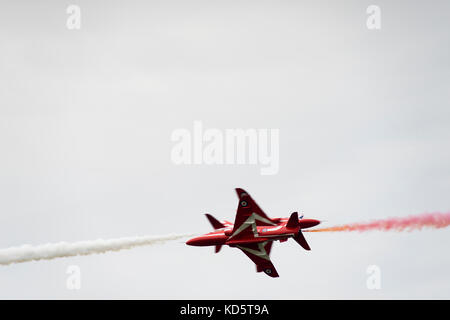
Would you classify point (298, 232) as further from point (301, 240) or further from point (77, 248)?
point (77, 248)

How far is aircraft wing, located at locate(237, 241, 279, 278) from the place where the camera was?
107 m

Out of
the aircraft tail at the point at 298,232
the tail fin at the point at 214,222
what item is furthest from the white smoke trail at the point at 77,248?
the aircraft tail at the point at 298,232

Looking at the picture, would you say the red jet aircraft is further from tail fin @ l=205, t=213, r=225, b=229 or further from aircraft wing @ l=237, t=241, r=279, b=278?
tail fin @ l=205, t=213, r=225, b=229

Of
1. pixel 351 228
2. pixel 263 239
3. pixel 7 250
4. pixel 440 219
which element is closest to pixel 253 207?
pixel 263 239

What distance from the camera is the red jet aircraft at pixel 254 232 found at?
103 meters

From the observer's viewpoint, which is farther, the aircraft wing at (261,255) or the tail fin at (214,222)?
the tail fin at (214,222)

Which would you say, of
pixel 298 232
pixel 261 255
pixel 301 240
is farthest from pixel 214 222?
pixel 298 232

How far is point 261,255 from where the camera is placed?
356 feet

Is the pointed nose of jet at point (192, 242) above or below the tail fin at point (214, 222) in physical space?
below

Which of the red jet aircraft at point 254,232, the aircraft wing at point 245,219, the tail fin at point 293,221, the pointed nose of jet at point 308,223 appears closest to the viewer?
the tail fin at point 293,221

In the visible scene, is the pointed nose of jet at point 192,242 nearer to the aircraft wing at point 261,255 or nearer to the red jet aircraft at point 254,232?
the red jet aircraft at point 254,232

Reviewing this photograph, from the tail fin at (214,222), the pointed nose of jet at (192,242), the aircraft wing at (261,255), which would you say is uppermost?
the tail fin at (214,222)
